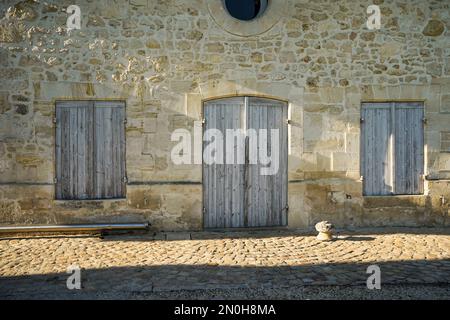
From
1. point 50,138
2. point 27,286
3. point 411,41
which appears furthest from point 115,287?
point 411,41

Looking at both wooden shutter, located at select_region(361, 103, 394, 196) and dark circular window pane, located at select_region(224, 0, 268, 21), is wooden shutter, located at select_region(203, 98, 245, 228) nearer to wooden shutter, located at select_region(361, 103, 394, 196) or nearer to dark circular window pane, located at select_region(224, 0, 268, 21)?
dark circular window pane, located at select_region(224, 0, 268, 21)

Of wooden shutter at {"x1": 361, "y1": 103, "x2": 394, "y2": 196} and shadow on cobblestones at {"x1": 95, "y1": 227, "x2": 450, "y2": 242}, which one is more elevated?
wooden shutter at {"x1": 361, "y1": 103, "x2": 394, "y2": 196}

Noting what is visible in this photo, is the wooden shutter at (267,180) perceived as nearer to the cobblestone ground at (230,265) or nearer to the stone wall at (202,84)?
the stone wall at (202,84)

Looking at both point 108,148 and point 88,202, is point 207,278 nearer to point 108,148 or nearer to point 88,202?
point 88,202

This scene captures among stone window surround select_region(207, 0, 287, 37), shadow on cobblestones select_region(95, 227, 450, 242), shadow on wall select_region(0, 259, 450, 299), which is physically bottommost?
shadow on wall select_region(0, 259, 450, 299)

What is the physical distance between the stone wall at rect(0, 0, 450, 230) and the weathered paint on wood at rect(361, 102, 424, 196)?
0.64ft

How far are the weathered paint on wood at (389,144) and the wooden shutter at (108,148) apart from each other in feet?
13.8

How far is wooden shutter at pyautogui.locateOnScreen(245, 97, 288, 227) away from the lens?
6477 millimetres

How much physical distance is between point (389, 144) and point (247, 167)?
2.58 metres

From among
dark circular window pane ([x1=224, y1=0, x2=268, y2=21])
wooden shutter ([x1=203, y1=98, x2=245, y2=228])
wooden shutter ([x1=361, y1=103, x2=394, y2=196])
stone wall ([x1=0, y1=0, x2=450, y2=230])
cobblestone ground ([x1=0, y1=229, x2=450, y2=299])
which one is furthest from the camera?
wooden shutter ([x1=361, y1=103, x2=394, y2=196])

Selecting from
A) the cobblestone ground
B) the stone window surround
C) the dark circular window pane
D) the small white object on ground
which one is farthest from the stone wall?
the small white object on ground

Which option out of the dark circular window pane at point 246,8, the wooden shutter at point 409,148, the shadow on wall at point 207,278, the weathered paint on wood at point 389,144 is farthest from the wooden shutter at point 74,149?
the wooden shutter at point 409,148

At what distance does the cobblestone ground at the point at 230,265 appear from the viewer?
3.81 meters
